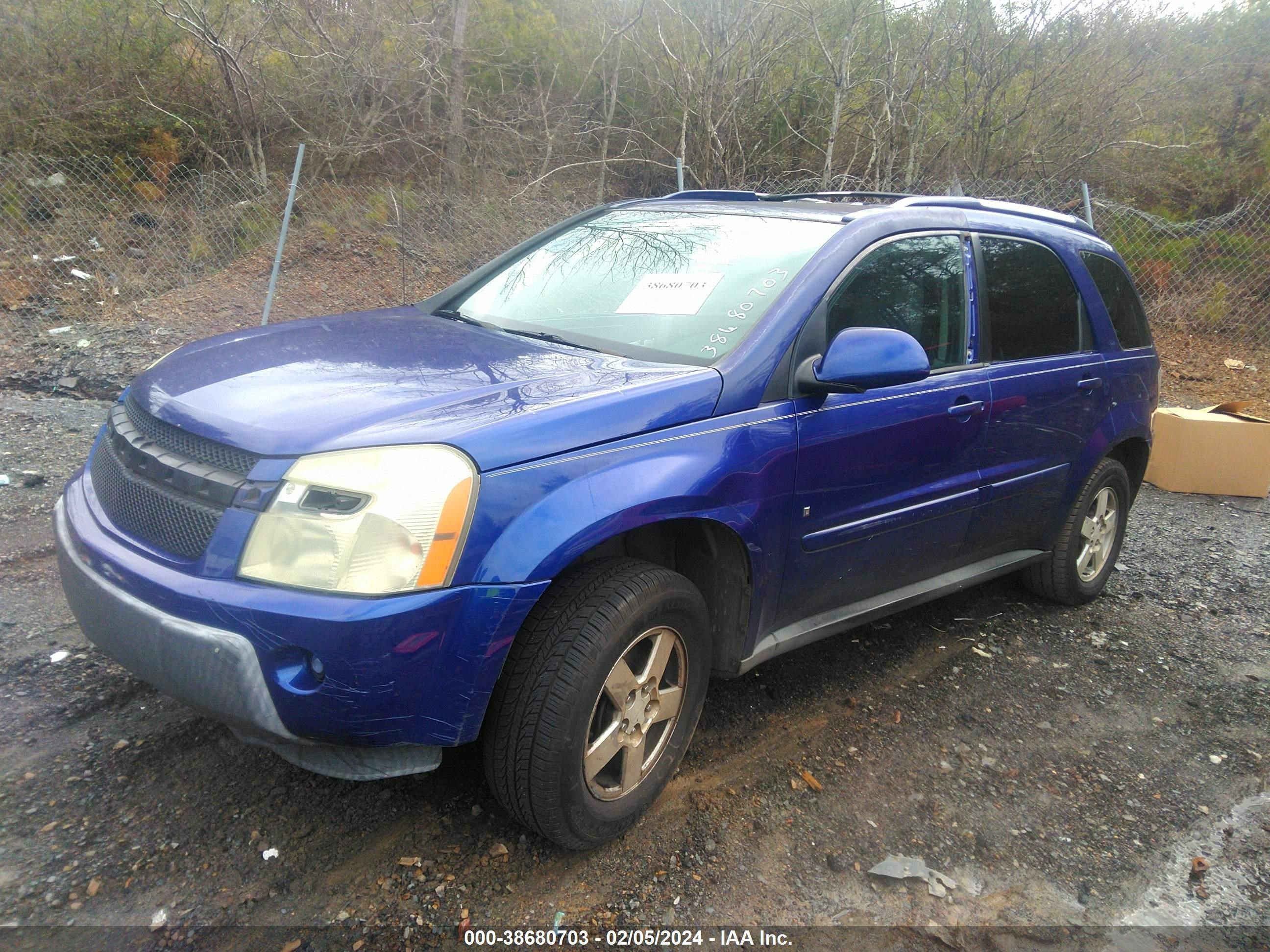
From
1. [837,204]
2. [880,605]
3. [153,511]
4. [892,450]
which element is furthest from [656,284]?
[153,511]

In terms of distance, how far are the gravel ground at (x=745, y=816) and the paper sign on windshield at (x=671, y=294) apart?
1439 millimetres

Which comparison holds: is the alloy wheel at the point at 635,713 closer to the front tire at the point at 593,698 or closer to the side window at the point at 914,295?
the front tire at the point at 593,698

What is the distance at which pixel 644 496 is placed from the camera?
2402mm

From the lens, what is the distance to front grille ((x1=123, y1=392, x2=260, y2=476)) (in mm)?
2193

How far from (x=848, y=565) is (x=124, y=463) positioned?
2.21 m

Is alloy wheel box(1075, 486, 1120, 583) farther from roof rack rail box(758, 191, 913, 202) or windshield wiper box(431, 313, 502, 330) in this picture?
windshield wiper box(431, 313, 502, 330)

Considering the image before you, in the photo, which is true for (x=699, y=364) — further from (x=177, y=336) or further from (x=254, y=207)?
(x=254, y=207)

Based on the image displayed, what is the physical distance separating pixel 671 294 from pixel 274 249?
302 inches

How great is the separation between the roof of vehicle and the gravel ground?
178 cm

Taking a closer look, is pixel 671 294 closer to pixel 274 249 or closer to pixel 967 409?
pixel 967 409

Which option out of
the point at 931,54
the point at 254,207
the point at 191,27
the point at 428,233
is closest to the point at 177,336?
the point at 254,207

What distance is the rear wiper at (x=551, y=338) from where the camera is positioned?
294 cm

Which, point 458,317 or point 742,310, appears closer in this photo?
point 742,310

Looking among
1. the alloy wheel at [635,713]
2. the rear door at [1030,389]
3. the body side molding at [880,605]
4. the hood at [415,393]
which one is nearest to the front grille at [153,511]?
the hood at [415,393]
